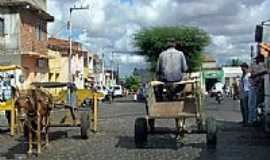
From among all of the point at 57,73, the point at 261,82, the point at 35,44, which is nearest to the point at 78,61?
the point at 57,73

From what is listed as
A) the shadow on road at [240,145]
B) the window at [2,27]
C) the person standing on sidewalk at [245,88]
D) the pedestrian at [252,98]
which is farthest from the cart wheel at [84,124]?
the window at [2,27]

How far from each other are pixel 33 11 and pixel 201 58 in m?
20.1

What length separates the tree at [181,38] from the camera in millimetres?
63062

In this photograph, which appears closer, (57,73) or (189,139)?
(189,139)

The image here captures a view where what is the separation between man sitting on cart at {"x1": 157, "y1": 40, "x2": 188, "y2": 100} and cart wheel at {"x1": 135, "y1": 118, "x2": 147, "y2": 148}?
71 centimetres

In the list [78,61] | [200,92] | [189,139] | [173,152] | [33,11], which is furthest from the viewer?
[78,61]

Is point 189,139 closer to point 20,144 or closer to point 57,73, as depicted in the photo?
point 20,144

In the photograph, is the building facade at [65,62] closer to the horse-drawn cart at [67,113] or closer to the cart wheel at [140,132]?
the horse-drawn cart at [67,113]

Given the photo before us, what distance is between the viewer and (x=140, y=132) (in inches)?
571

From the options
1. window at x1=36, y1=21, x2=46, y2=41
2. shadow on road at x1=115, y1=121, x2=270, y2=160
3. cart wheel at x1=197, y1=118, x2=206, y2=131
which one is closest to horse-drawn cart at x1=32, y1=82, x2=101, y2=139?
shadow on road at x1=115, y1=121, x2=270, y2=160

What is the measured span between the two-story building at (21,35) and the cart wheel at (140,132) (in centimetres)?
3210

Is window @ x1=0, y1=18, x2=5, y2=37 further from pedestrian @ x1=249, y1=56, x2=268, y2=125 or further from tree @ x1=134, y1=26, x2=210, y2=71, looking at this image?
pedestrian @ x1=249, y1=56, x2=268, y2=125

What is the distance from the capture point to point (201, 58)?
64938mm

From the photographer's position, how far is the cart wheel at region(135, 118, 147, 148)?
14.4m
